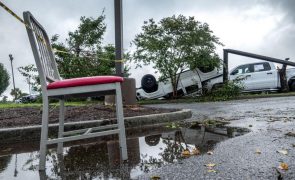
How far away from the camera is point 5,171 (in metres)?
2.77

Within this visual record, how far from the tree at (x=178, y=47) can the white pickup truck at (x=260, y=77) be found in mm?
1536

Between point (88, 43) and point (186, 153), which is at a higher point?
point (88, 43)

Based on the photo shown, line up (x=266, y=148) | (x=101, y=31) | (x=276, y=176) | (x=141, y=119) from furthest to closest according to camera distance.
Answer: (x=101, y=31)
(x=141, y=119)
(x=266, y=148)
(x=276, y=176)

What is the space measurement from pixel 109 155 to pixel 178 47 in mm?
15363

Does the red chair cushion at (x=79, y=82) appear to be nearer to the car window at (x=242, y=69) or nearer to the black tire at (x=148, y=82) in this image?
the black tire at (x=148, y=82)

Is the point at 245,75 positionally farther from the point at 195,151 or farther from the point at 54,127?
the point at 195,151

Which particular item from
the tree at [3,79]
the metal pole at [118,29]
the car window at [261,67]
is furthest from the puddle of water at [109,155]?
the tree at [3,79]

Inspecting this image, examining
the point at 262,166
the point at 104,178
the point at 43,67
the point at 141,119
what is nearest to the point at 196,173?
the point at 262,166

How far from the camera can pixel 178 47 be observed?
1809cm

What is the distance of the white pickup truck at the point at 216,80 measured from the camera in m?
17.1

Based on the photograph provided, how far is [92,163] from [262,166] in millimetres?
1457

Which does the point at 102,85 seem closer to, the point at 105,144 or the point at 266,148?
the point at 105,144

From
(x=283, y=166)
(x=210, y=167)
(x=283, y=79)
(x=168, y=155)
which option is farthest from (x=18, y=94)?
(x=283, y=166)

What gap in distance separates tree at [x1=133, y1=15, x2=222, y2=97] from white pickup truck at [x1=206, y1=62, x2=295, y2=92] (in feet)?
5.04
